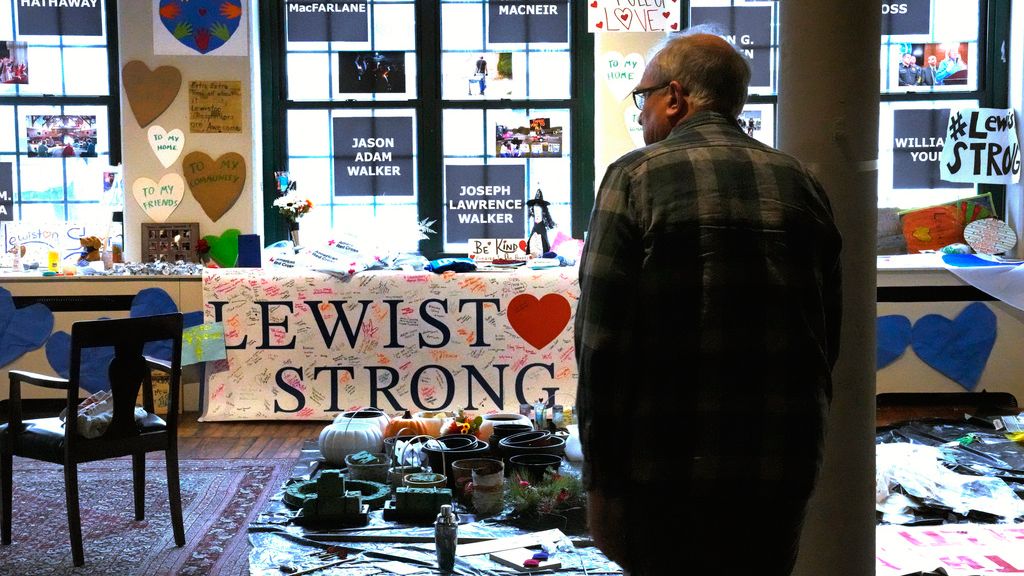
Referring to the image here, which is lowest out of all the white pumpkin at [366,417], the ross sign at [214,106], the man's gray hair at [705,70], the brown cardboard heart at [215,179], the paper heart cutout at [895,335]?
the white pumpkin at [366,417]

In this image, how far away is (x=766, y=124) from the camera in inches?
257

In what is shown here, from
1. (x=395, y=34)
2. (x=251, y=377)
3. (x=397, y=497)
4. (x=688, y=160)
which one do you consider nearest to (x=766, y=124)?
(x=395, y=34)

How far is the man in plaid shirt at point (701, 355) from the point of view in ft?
5.59

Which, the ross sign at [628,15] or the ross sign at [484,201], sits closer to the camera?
the ross sign at [628,15]

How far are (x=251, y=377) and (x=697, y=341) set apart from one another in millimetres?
4388

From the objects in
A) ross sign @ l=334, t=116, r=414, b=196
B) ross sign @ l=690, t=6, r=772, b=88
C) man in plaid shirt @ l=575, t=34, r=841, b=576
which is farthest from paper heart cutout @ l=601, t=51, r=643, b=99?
man in plaid shirt @ l=575, t=34, r=841, b=576

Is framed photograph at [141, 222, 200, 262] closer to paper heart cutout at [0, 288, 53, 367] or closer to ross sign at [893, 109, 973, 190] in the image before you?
paper heart cutout at [0, 288, 53, 367]

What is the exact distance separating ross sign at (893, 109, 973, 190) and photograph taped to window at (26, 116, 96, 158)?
479cm

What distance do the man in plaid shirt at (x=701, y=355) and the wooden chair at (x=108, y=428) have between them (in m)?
2.35

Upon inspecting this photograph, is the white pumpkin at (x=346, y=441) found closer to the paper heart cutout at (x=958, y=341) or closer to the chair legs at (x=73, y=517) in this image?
the chair legs at (x=73, y=517)

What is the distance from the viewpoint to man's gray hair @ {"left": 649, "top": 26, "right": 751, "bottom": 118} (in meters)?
1.81

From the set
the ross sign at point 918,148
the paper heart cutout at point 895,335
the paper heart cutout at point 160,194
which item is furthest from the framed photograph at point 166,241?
the ross sign at point 918,148

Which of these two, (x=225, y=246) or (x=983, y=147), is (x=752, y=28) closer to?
(x=983, y=147)

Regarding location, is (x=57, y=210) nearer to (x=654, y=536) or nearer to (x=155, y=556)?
(x=155, y=556)
